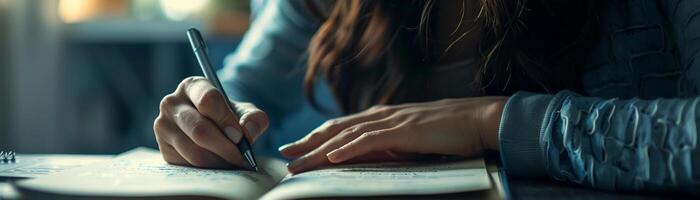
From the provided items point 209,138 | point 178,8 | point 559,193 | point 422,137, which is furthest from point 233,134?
point 178,8

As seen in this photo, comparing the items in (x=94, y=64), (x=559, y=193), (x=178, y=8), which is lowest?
(x=559, y=193)

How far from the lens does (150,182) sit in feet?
1.90

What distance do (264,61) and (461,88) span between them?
0.28 m

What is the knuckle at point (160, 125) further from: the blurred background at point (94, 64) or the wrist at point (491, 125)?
the blurred background at point (94, 64)

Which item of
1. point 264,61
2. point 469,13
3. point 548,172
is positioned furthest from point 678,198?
point 264,61

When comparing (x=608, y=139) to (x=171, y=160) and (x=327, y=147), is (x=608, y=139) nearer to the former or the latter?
(x=327, y=147)

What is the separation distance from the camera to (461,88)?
3.02 feet

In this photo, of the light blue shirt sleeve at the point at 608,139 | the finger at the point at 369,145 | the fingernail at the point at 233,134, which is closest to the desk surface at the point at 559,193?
the light blue shirt sleeve at the point at 608,139

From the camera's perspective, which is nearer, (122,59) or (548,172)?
(548,172)

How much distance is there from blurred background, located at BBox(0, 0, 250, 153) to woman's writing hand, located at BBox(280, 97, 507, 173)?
1.36 meters

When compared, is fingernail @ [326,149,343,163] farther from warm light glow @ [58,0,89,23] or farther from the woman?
warm light glow @ [58,0,89,23]

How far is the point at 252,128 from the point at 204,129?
0.04 metres

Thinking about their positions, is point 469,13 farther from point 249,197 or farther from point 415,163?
point 249,197

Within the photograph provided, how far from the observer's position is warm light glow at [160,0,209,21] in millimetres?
2227
